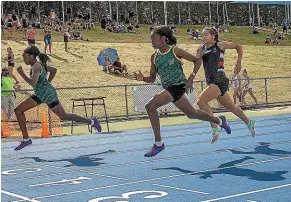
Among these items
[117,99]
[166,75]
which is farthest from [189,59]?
[117,99]

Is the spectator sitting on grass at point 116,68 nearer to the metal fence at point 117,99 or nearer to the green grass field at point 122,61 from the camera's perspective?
the green grass field at point 122,61

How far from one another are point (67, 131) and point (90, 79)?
10.9 m

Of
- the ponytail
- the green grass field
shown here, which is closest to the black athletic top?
the ponytail

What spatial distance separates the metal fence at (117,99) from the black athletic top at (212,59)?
7.39 m

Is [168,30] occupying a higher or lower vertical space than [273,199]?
higher

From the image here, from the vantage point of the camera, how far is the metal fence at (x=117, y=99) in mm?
17155

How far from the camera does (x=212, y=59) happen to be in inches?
362

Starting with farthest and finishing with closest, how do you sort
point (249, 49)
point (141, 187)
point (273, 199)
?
1. point (249, 49)
2. point (141, 187)
3. point (273, 199)

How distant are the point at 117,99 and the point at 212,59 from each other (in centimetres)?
1339

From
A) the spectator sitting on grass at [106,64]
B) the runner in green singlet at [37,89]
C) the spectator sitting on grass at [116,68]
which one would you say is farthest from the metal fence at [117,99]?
the runner in green singlet at [37,89]

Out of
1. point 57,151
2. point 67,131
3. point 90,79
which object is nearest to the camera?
point 57,151

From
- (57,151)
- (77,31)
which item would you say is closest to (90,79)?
(77,31)

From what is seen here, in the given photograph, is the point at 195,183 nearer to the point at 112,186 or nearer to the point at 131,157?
the point at 112,186

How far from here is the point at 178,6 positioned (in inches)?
2028
